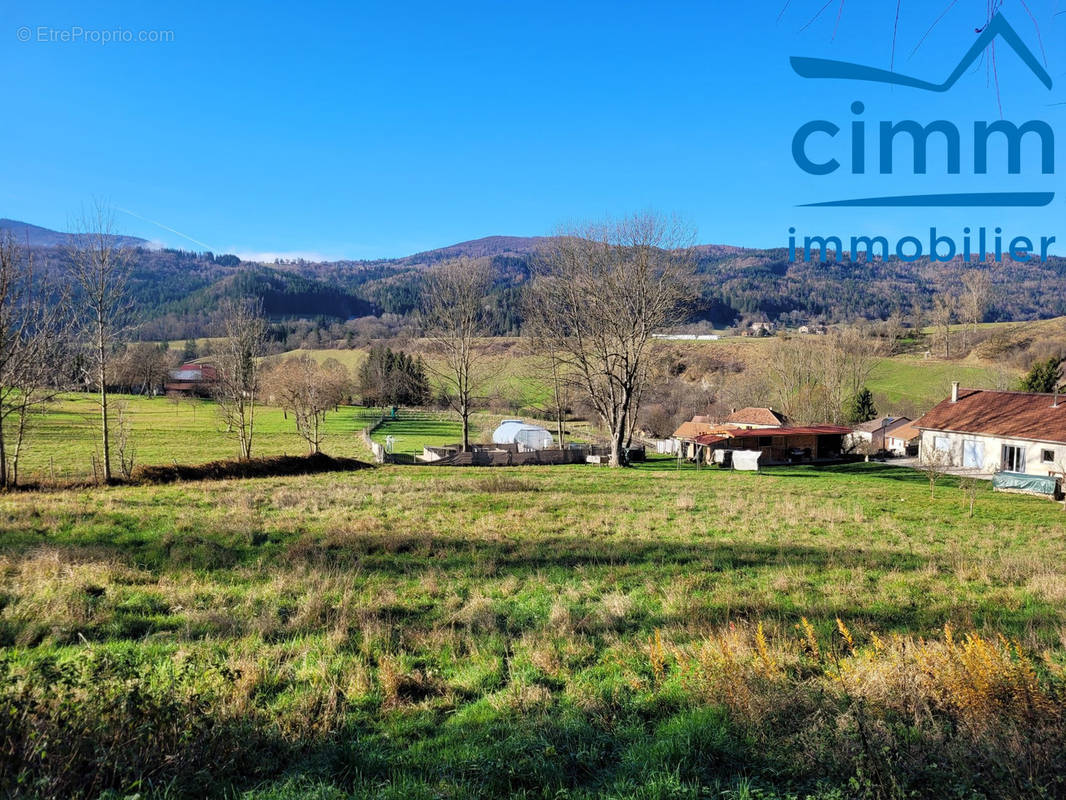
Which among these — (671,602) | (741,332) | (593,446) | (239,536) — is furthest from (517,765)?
(741,332)

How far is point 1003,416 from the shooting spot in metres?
41.6

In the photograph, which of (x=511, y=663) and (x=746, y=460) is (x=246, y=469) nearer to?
(x=511, y=663)

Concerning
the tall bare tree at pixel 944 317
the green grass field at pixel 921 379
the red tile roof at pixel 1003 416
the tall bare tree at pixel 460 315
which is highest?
the tall bare tree at pixel 944 317

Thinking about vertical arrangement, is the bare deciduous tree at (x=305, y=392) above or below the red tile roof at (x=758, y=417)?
above

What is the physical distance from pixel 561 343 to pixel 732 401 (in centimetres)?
4500

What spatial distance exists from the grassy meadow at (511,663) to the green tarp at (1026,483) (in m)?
22.4

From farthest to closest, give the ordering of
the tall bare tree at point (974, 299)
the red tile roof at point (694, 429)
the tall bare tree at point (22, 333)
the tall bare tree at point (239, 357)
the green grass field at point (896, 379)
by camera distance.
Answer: the tall bare tree at point (974, 299) → the green grass field at point (896, 379) → the red tile roof at point (694, 429) → the tall bare tree at point (239, 357) → the tall bare tree at point (22, 333)

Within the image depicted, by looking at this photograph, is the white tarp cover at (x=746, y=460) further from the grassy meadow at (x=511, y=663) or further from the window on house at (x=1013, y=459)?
the grassy meadow at (x=511, y=663)

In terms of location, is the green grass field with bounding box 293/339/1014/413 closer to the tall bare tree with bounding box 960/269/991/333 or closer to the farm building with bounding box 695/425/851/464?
the tall bare tree with bounding box 960/269/991/333

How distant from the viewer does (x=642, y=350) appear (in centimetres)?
3431

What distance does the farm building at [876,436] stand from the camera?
58.3 m

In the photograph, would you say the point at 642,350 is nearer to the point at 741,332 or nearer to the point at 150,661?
the point at 150,661

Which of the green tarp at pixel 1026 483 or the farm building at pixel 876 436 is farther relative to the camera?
the farm building at pixel 876 436

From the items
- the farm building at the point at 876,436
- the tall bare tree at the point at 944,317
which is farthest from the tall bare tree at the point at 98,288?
the tall bare tree at the point at 944,317
